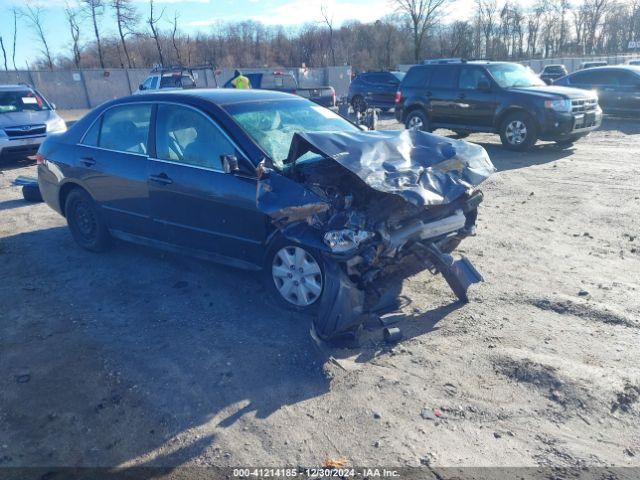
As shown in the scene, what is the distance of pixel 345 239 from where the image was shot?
3781mm

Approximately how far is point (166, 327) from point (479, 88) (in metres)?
10.1

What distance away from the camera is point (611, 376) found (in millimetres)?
3512

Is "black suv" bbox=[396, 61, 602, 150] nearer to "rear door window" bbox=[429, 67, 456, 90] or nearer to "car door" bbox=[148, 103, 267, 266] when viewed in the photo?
"rear door window" bbox=[429, 67, 456, 90]

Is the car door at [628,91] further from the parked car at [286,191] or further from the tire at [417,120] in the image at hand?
the parked car at [286,191]

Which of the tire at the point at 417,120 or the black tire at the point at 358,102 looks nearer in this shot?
the tire at the point at 417,120

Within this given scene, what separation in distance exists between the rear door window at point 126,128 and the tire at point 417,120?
927 cm

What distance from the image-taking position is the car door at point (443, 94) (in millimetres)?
12734

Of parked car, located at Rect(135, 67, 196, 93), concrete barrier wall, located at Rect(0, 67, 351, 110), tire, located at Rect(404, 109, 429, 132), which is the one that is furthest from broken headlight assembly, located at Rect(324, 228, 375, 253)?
concrete barrier wall, located at Rect(0, 67, 351, 110)

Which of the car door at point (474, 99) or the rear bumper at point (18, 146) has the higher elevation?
the car door at point (474, 99)

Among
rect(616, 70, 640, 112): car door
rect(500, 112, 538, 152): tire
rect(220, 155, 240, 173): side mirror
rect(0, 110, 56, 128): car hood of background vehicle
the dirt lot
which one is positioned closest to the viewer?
the dirt lot

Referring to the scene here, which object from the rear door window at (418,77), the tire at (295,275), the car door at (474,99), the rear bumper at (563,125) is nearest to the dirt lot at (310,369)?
the tire at (295,275)

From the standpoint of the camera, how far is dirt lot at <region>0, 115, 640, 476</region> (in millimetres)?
3002

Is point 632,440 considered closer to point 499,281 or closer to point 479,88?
point 499,281

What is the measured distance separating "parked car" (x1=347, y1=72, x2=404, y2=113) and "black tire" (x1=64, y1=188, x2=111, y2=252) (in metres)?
15.5
